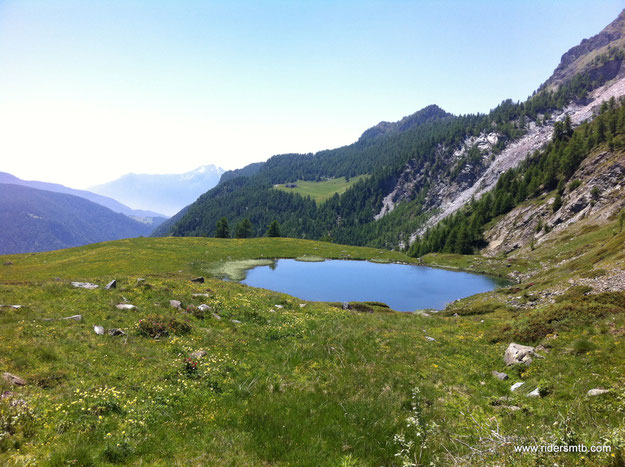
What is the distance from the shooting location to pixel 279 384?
38.3 ft

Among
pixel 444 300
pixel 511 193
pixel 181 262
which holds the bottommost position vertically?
pixel 444 300

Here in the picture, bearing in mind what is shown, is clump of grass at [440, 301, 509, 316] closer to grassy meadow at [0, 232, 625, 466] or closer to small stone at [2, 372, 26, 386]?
grassy meadow at [0, 232, 625, 466]

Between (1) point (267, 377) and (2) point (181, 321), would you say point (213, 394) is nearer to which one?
(1) point (267, 377)

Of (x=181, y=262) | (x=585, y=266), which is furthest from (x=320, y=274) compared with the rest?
(x=585, y=266)

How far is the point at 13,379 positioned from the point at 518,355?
75.3 feet

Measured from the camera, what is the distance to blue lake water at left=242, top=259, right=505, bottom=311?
4881 centimetres

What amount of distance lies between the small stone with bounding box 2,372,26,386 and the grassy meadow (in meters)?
0.22

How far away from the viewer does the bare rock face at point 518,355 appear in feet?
50.8

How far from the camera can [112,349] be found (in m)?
12.5

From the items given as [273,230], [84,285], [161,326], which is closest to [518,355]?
[161,326]

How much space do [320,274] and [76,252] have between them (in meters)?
57.0

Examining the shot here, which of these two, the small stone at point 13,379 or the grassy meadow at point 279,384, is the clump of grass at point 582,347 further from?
the small stone at point 13,379

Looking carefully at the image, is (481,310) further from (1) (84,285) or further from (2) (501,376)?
(1) (84,285)

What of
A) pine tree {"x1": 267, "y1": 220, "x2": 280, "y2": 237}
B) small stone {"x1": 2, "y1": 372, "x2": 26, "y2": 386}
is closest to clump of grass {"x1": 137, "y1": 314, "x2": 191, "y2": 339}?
small stone {"x1": 2, "y1": 372, "x2": 26, "y2": 386}
